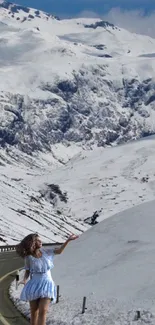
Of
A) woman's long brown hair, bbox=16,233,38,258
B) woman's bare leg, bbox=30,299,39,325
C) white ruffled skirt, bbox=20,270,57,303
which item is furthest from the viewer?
woman's bare leg, bbox=30,299,39,325

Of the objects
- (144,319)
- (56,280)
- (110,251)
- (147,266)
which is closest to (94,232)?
(110,251)

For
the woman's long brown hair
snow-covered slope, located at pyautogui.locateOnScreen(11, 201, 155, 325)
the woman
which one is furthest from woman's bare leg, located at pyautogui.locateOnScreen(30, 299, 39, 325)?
snow-covered slope, located at pyautogui.locateOnScreen(11, 201, 155, 325)

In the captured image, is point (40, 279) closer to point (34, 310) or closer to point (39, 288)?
point (39, 288)

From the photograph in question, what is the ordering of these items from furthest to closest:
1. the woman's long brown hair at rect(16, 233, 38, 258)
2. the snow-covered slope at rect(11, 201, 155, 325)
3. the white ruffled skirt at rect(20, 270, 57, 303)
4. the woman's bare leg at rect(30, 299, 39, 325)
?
the snow-covered slope at rect(11, 201, 155, 325) → the woman's bare leg at rect(30, 299, 39, 325) → the white ruffled skirt at rect(20, 270, 57, 303) → the woman's long brown hair at rect(16, 233, 38, 258)

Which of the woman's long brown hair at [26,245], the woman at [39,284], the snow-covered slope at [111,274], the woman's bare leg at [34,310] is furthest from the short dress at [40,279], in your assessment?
the snow-covered slope at [111,274]

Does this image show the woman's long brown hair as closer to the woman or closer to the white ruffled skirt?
the woman

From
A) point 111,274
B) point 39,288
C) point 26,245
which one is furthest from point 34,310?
point 111,274
